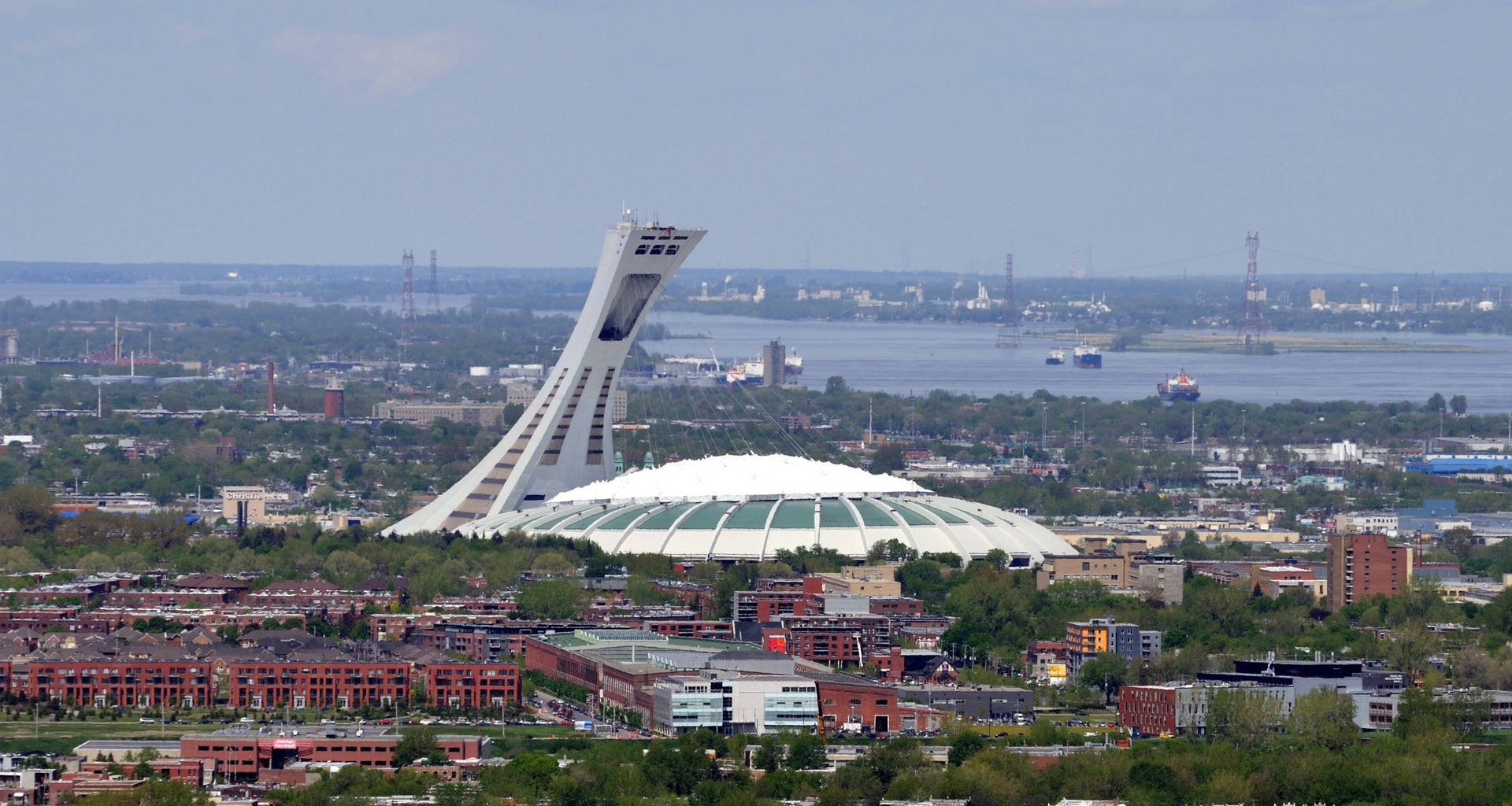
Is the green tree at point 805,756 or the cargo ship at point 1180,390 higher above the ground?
the green tree at point 805,756

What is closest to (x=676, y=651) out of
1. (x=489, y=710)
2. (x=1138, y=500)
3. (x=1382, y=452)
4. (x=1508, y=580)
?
(x=489, y=710)

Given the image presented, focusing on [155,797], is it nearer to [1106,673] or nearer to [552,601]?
[1106,673]

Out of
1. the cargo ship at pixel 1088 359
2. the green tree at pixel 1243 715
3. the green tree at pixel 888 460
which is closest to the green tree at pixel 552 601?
the green tree at pixel 1243 715

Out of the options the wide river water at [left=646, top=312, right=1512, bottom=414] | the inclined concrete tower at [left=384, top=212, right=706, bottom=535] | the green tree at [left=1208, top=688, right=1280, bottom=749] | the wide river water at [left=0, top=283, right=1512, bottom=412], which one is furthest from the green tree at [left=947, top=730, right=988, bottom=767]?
the wide river water at [left=0, top=283, right=1512, bottom=412]

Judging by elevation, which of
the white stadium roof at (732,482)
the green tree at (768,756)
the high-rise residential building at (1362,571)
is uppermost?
the white stadium roof at (732,482)

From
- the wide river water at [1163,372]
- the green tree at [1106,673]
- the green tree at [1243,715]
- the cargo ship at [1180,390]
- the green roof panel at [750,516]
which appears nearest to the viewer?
the green tree at [1243,715]

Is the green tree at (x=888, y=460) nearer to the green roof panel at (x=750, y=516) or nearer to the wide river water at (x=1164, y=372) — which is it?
the green roof panel at (x=750, y=516)

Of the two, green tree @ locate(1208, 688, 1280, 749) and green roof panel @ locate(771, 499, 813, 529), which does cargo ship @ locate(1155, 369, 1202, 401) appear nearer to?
green roof panel @ locate(771, 499, 813, 529)
